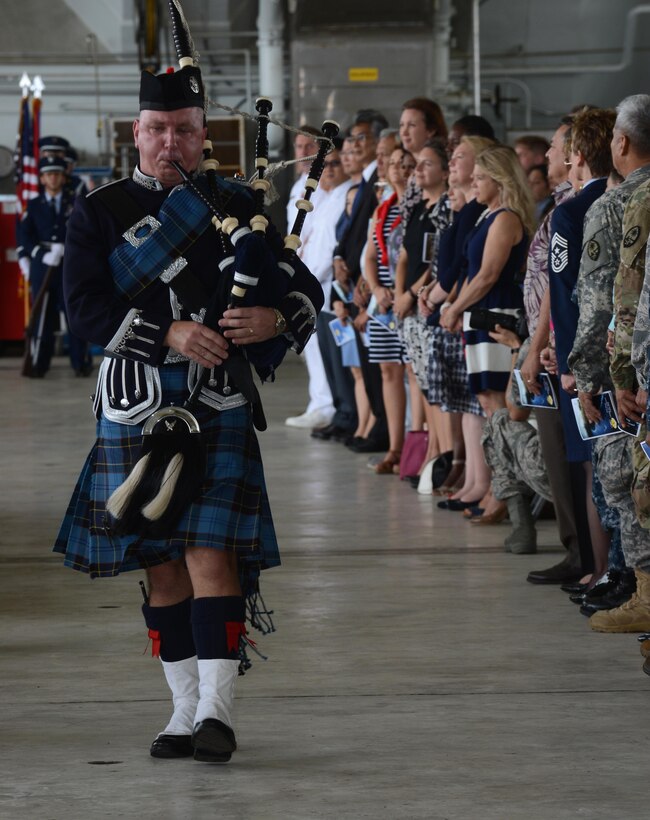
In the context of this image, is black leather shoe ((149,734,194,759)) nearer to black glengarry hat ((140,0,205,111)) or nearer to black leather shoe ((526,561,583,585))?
black glengarry hat ((140,0,205,111))

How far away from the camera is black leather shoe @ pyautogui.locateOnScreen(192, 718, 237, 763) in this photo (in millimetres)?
3158

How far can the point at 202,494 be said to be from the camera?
3.21m

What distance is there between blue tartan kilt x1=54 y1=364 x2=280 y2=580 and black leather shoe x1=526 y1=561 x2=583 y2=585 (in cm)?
193

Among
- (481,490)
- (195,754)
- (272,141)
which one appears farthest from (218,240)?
(272,141)

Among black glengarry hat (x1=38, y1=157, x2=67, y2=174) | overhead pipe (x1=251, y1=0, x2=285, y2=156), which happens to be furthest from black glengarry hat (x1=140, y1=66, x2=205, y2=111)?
overhead pipe (x1=251, y1=0, x2=285, y2=156)

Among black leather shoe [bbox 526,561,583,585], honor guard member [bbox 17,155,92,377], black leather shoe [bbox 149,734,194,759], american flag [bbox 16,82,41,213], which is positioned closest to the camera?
black leather shoe [bbox 149,734,194,759]

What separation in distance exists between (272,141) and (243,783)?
1265cm

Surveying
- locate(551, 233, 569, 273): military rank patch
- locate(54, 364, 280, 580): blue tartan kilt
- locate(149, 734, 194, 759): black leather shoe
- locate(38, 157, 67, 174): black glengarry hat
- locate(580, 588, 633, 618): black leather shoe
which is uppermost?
locate(38, 157, 67, 174): black glengarry hat

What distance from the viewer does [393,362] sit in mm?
7688

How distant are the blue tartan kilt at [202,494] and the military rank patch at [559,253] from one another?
1.61 metres

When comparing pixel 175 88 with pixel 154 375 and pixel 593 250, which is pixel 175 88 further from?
pixel 593 250

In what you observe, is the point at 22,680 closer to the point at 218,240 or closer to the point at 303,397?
the point at 218,240

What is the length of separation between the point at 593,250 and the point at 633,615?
3.52 ft

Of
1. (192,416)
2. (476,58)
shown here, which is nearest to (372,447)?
(192,416)
